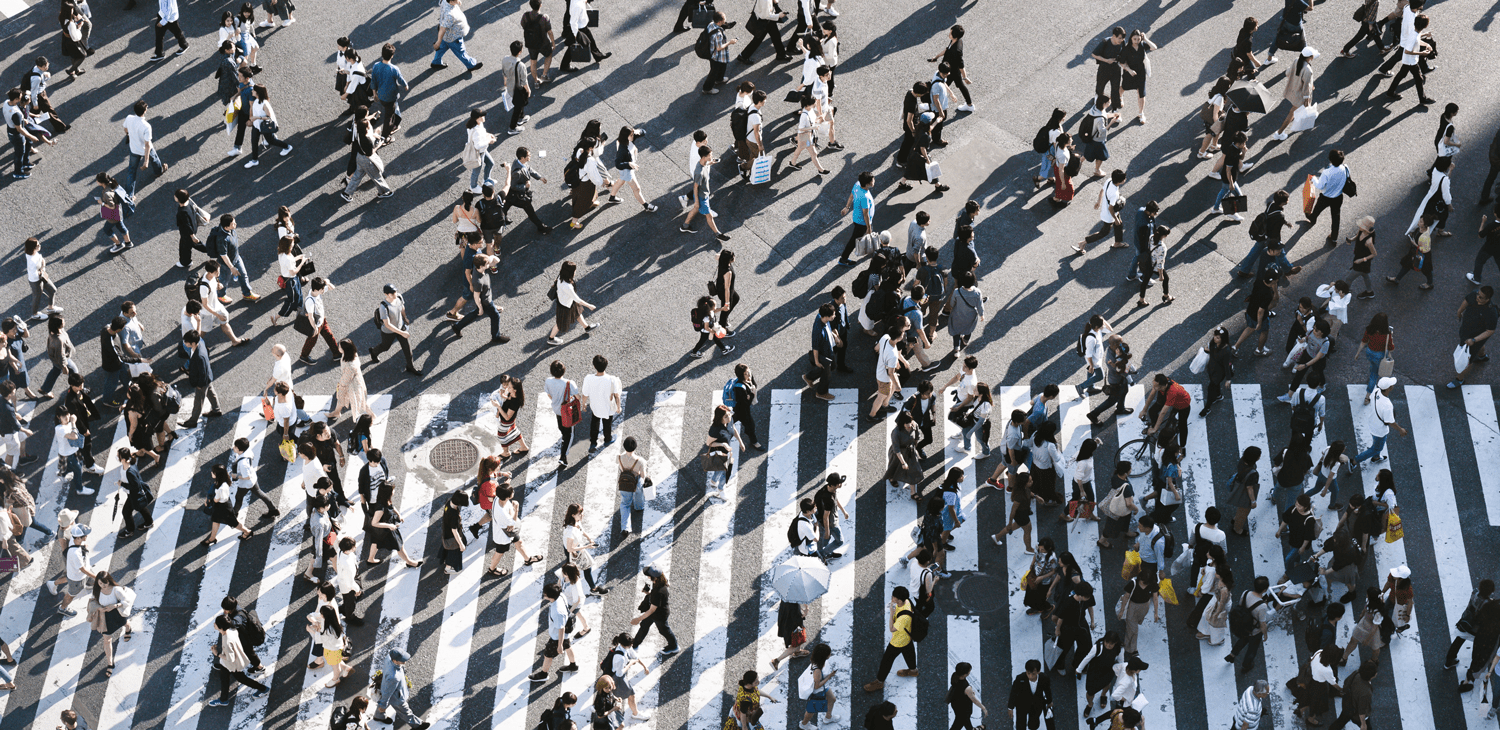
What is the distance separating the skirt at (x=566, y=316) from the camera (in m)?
24.0

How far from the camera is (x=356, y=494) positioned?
22.7 metres

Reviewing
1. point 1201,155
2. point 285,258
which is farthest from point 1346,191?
point 285,258

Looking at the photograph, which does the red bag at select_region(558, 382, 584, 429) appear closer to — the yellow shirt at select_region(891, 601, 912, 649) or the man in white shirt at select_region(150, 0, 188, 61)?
the yellow shirt at select_region(891, 601, 912, 649)

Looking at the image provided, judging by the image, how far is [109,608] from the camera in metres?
20.2

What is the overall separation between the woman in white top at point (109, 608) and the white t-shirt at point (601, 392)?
6536 mm

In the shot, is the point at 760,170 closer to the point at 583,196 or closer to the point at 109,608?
the point at 583,196

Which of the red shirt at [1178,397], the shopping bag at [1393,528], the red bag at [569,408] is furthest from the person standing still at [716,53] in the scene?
the shopping bag at [1393,528]

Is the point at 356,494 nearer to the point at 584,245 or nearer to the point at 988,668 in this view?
the point at 584,245

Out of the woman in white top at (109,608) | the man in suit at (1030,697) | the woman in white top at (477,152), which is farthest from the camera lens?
the woman in white top at (477,152)

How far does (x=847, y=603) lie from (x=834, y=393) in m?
3.80

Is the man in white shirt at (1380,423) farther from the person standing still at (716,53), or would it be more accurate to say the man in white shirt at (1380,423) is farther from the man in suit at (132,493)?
the man in suit at (132,493)

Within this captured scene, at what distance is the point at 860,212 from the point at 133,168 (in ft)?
41.0

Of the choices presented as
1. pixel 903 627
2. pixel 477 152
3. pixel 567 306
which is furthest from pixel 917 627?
pixel 477 152

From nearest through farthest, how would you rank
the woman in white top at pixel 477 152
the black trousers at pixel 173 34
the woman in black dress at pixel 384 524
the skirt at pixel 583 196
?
the woman in black dress at pixel 384 524
the skirt at pixel 583 196
the woman in white top at pixel 477 152
the black trousers at pixel 173 34
